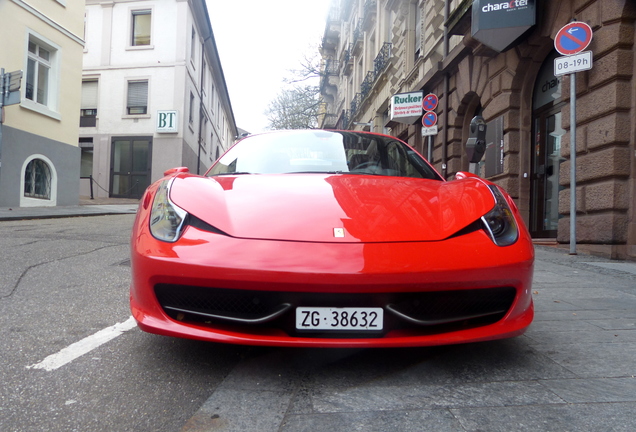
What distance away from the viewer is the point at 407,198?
93.0 inches

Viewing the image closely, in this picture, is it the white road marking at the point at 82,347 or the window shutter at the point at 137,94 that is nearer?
the white road marking at the point at 82,347

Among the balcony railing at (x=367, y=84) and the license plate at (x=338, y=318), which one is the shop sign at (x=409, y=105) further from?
the balcony railing at (x=367, y=84)

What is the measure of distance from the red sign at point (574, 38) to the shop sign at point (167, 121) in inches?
725

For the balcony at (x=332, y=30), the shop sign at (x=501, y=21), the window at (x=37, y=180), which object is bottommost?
the window at (x=37, y=180)

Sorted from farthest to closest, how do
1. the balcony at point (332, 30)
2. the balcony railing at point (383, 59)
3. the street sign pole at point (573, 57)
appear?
the balcony at point (332, 30) < the balcony railing at point (383, 59) < the street sign pole at point (573, 57)

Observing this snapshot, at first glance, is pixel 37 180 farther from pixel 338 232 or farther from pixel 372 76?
pixel 372 76

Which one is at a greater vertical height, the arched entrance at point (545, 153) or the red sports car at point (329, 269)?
the arched entrance at point (545, 153)

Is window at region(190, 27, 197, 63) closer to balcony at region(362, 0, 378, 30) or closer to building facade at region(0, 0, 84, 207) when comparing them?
balcony at region(362, 0, 378, 30)

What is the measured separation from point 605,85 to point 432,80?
7.37 metres

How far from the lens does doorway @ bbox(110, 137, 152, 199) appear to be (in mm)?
22734

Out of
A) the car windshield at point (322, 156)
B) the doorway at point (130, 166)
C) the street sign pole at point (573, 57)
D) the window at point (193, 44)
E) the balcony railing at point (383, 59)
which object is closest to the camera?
the car windshield at point (322, 156)

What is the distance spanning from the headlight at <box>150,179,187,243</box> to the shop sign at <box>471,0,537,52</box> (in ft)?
25.0

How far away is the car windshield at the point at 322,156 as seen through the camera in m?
3.03

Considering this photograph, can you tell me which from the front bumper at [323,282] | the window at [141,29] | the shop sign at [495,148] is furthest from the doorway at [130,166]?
the front bumper at [323,282]
